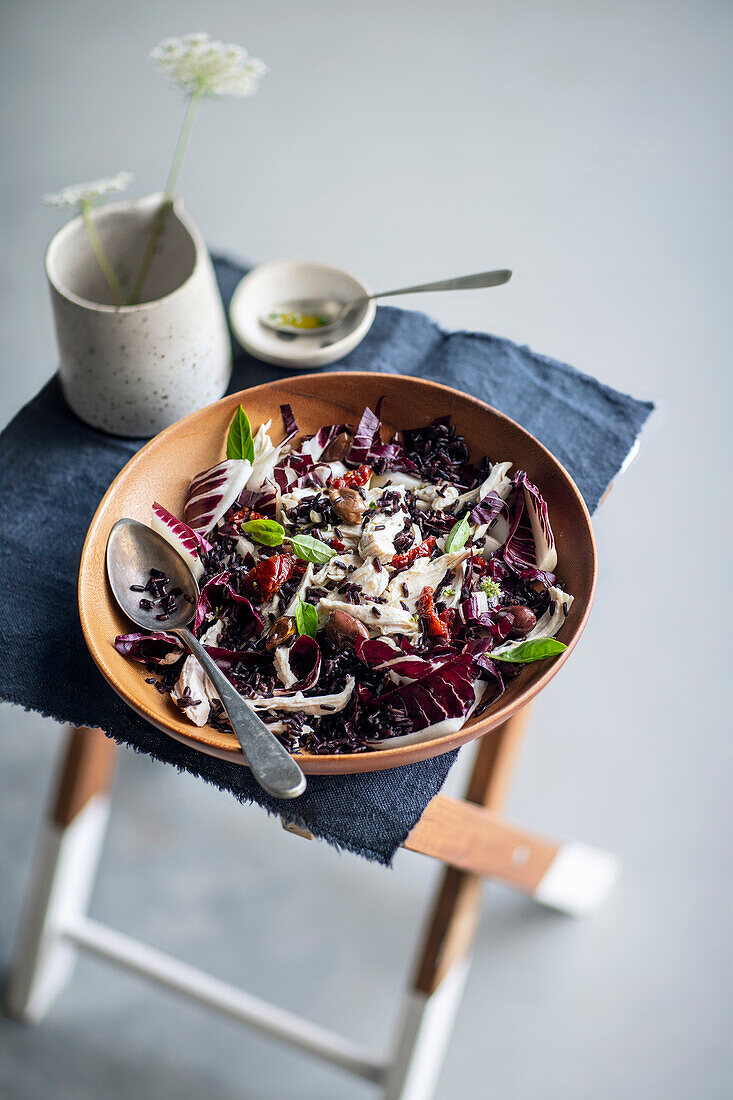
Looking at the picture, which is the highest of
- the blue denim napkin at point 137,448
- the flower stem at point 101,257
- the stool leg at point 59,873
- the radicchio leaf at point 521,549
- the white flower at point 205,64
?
the white flower at point 205,64

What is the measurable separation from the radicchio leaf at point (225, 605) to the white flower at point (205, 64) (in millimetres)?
564

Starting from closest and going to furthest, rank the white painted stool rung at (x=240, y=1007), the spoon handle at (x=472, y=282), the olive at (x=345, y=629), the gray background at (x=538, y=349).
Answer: the olive at (x=345, y=629), the spoon handle at (x=472, y=282), the white painted stool rung at (x=240, y=1007), the gray background at (x=538, y=349)

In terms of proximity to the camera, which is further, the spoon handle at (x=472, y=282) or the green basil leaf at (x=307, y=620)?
the spoon handle at (x=472, y=282)

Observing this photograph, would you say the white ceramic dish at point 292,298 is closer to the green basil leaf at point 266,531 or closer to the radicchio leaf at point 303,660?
the green basil leaf at point 266,531

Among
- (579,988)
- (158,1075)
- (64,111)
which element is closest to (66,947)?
(158,1075)

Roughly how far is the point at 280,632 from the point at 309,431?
301mm

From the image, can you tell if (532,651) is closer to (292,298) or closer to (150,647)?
(150,647)

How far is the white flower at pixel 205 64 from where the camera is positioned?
3.72ft

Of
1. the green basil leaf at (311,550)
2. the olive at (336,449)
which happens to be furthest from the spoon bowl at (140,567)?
the olive at (336,449)

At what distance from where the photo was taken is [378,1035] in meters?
1.66

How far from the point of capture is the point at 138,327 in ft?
3.68

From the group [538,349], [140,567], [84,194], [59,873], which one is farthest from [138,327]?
[538,349]

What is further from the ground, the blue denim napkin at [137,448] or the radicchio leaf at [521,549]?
the radicchio leaf at [521,549]

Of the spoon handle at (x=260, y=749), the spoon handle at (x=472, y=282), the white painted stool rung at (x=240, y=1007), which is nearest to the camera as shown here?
the spoon handle at (x=260, y=749)
